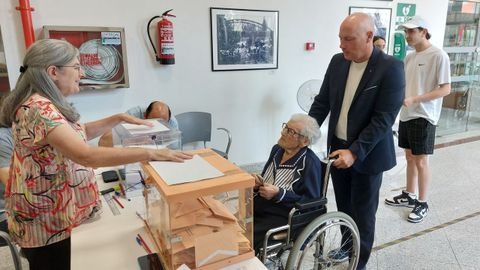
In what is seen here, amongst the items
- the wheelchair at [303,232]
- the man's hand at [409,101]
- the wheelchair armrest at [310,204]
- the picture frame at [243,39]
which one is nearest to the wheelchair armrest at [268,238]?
the wheelchair at [303,232]

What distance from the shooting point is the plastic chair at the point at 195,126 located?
3.16 m

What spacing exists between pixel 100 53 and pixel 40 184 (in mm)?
1852

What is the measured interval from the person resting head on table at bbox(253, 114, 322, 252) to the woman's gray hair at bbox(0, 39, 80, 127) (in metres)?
0.94

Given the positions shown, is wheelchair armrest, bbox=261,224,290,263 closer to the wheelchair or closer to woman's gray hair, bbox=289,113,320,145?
the wheelchair

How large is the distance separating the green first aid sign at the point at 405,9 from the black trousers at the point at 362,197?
312 centimetres

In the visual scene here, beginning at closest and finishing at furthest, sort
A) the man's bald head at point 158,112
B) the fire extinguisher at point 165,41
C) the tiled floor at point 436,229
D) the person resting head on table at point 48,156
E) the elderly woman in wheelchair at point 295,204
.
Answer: the person resting head on table at point 48,156
the elderly woman in wheelchair at point 295,204
the tiled floor at point 436,229
the man's bald head at point 158,112
the fire extinguisher at point 165,41

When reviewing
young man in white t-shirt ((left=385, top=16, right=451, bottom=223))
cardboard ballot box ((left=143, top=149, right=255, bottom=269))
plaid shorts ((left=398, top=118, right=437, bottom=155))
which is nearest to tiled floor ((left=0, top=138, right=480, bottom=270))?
young man in white t-shirt ((left=385, top=16, right=451, bottom=223))

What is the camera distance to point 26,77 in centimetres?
115

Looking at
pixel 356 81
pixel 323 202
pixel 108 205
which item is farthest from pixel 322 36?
pixel 108 205

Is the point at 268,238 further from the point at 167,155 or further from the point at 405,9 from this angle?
the point at 405,9

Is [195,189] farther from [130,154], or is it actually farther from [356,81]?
[356,81]

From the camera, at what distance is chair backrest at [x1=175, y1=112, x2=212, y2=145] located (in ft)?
10.4

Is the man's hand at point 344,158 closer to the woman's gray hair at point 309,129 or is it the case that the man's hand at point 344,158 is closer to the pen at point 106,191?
the woman's gray hair at point 309,129

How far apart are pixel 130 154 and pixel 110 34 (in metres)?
2.02
